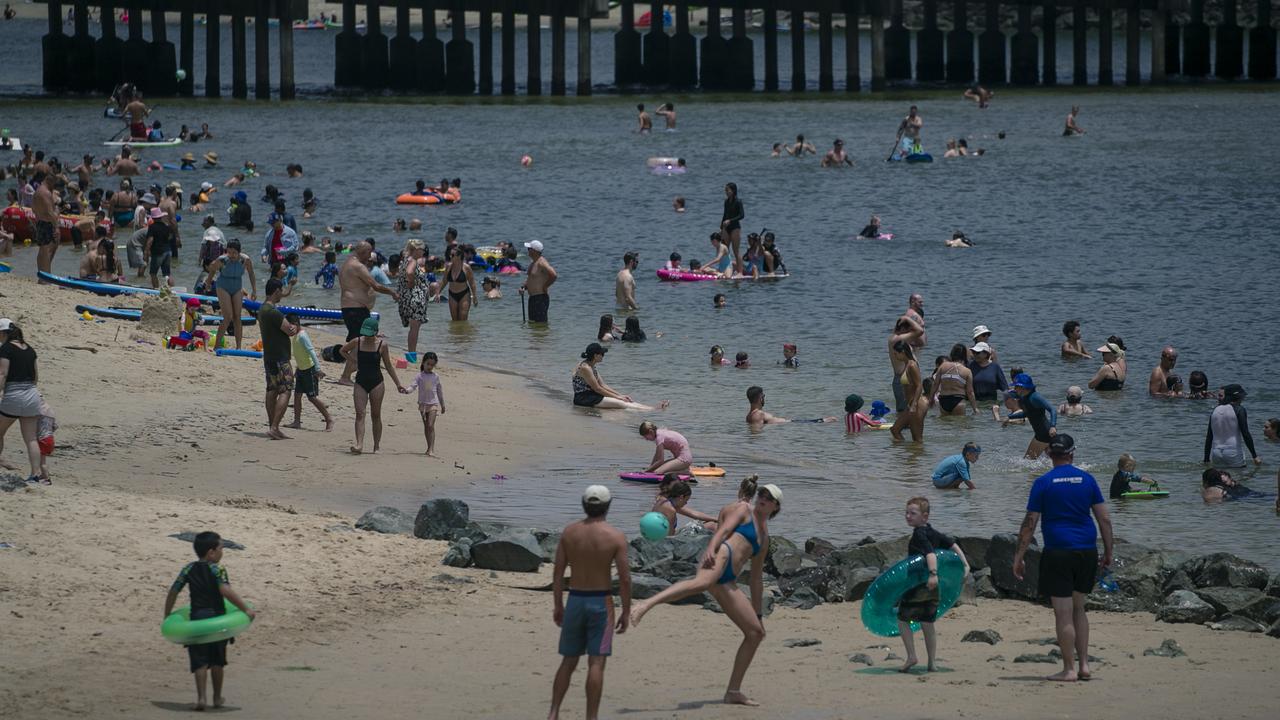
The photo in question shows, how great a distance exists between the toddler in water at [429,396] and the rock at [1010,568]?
5.80 metres

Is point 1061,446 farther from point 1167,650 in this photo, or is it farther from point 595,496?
point 595,496

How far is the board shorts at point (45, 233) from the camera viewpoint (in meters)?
26.5

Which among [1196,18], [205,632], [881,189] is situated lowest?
[205,632]

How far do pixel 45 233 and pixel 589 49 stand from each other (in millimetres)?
42553

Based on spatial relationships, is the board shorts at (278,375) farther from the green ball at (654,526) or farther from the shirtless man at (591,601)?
the shirtless man at (591,601)

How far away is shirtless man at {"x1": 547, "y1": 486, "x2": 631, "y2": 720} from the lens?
8.95 metres

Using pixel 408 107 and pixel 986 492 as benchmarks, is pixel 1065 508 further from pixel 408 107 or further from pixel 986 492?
pixel 408 107

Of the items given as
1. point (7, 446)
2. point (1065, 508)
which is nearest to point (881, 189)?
point (7, 446)

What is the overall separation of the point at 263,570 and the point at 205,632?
2.73 meters

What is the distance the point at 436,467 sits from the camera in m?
16.4

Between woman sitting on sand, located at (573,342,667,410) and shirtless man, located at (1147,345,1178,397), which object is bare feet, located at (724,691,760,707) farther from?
shirtless man, located at (1147,345,1178,397)

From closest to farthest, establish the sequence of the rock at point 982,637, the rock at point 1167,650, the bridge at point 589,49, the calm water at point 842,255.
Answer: the rock at point 1167,650, the rock at point 982,637, the calm water at point 842,255, the bridge at point 589,49

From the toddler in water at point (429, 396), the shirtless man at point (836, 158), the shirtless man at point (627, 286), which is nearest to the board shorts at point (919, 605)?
the toddler in water at point (429, 396)

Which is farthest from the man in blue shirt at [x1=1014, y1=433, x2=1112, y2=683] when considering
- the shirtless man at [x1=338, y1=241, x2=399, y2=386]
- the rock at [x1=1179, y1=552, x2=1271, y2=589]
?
the shirtless man at [x1=338, y1=241, x2=399, y2=386]
